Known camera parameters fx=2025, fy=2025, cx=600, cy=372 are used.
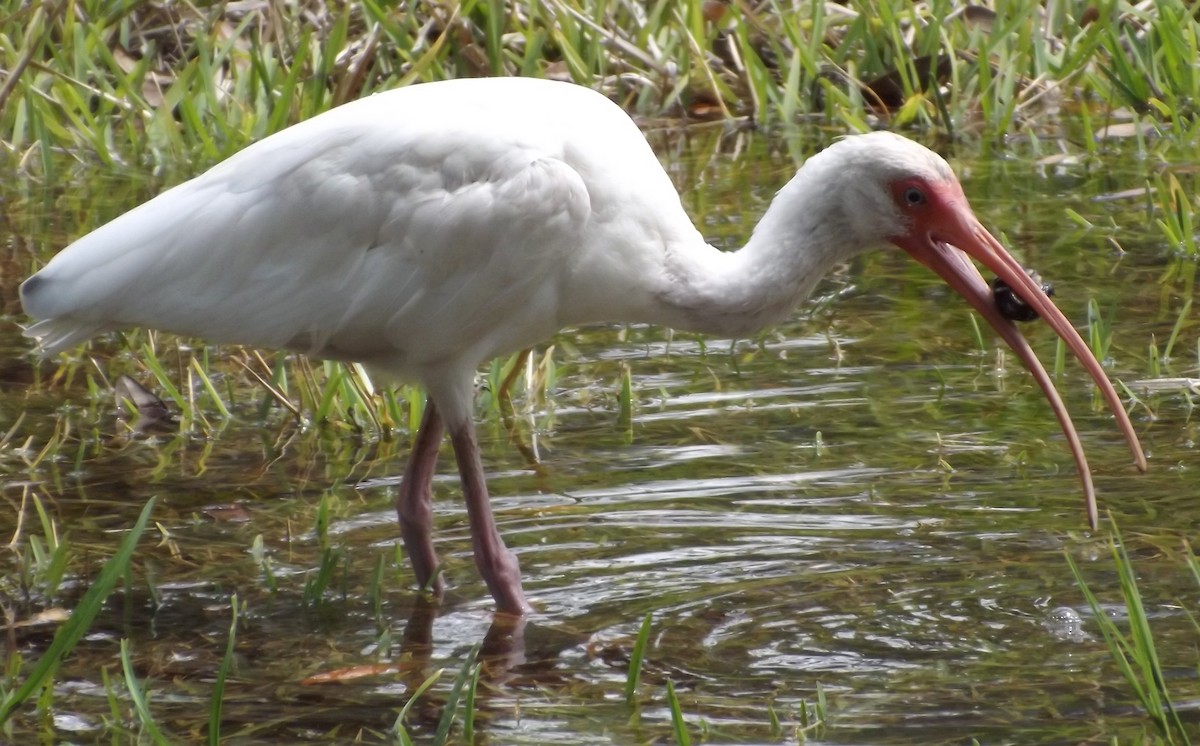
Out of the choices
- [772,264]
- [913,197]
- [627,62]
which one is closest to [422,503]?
[772,264]

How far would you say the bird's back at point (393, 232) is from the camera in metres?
5.00

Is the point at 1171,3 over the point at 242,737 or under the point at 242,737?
over

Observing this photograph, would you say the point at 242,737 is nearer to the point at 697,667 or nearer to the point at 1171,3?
the point at 697,667

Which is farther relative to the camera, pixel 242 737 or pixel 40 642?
pixel 40 642

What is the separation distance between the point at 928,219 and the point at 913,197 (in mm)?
70

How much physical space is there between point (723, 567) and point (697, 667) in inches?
26.4

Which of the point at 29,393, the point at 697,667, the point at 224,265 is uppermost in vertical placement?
the point at 224,265

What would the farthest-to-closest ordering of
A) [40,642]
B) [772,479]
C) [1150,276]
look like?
[1150,276] → [772,479] → [40,642]

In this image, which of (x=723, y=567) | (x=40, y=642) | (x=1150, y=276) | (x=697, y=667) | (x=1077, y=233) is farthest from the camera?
(x=1077, y=233)

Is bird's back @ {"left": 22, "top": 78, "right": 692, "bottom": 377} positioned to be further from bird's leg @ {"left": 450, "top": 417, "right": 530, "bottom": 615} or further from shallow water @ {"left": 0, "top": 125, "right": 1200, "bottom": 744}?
shallow water @ {"left": 0, "top": 125, "right": 1200, "bottom": 744}

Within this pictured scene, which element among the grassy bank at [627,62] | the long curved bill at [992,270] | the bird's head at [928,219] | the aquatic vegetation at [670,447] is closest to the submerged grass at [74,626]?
the aquatic vegetation at [670,447]

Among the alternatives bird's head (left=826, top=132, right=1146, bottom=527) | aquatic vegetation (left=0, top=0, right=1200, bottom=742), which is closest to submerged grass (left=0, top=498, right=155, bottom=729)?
aquatic vegetation (left=0, top=0, right=1200, bottom=742)

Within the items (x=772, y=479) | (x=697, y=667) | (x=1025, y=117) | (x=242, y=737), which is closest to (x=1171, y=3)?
(x=1025, y=117)

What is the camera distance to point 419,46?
388 inches
